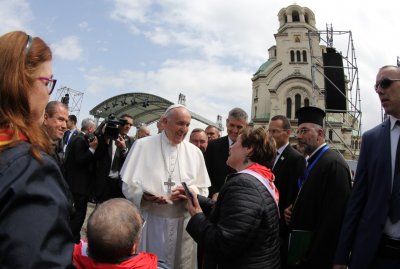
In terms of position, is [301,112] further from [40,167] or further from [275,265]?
[40,167]

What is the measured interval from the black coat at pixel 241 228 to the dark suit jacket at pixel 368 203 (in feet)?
1.96

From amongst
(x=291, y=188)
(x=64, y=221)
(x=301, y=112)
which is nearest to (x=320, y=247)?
(x=291, y=188)

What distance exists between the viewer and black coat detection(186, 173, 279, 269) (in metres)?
2.19

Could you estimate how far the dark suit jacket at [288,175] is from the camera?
396cm

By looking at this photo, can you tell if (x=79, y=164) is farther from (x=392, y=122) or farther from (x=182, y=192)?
(x=392, y=122)

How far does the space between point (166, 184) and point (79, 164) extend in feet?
5.62

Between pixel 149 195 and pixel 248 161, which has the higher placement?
pixel 248 161

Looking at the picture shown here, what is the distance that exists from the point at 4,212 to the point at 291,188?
138 inches

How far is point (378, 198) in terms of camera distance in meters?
2.41

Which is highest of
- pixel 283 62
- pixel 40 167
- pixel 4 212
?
pixel 283 62

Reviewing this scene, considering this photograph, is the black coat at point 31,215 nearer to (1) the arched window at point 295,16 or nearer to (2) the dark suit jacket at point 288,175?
(2) the dark suit jacket at point 288,175

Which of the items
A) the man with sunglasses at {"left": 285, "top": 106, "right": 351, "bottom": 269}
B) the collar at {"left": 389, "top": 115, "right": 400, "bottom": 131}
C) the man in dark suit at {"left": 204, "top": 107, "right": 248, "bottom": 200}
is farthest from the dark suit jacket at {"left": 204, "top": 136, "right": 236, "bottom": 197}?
the collar at {"left": 389, "top": 115, "right": 400, "bottom": 131}

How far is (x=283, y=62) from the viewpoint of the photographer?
44.4m

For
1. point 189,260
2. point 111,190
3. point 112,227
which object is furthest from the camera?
point 111,190
